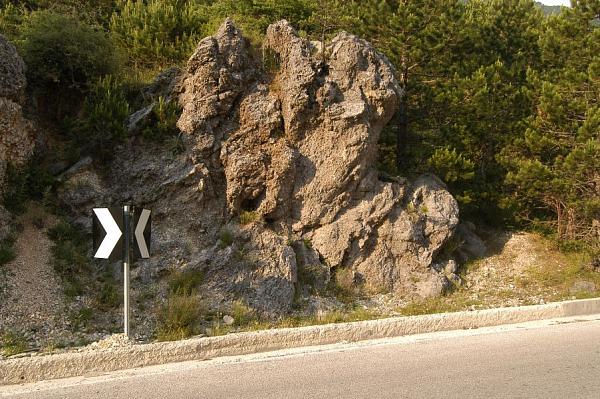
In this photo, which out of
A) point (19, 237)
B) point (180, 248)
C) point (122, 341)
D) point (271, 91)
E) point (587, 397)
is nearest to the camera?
point (587, 397)

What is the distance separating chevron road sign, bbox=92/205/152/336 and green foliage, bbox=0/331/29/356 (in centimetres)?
148

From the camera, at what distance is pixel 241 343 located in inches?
241

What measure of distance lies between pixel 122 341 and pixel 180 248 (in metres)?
3.99

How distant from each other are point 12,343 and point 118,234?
7.54 ft

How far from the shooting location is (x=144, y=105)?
11.8 m

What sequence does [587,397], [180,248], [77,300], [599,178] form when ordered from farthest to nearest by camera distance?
[599,178], [180,248], [77,300], [587,397]

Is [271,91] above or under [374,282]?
above

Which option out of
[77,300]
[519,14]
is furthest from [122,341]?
[519,14]

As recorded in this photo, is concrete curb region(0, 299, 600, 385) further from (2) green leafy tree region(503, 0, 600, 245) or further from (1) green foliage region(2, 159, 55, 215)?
(2) green leafy tree region(503, 0, 600, 245)

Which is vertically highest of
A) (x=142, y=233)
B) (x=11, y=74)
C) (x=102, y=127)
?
(x=11, y=74)

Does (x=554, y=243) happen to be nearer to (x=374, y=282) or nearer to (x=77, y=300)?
(x=374, y=282)

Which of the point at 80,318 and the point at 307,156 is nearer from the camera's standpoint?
the point at 80,318

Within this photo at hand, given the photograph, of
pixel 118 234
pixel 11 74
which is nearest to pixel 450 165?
pixel 118 234

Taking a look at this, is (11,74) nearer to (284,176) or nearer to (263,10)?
(284,176)
